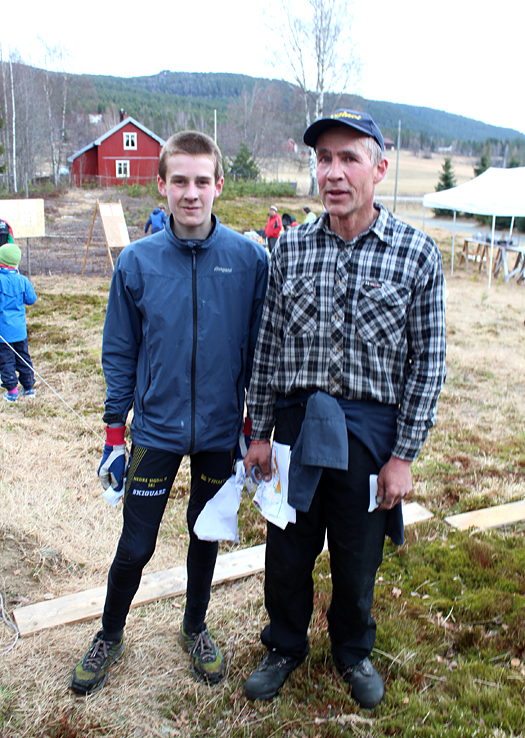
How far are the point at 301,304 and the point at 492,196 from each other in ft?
44.1

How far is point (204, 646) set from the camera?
2.35m

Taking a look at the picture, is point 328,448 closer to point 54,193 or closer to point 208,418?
point 208,418

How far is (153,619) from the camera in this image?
2.64 meters

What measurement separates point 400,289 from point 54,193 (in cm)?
2999

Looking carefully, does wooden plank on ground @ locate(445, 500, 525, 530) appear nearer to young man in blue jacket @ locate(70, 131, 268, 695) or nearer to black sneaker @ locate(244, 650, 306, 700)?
black sneaker @ locate(244, 650, 306, 700)

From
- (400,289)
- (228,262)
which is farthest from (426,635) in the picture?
(228,262)

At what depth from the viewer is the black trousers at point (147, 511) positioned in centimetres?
210

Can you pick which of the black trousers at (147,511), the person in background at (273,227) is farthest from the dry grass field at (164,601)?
the person in background at (273,227)

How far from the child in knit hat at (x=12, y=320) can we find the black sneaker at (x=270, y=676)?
4.34 metres

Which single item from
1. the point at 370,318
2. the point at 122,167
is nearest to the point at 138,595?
the point at 370,318

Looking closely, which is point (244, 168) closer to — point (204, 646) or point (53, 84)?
point (53, 84)

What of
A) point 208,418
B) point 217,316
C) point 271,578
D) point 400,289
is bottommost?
point 271,578

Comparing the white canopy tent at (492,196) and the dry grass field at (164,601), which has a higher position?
the white canopy tent at (492,196)

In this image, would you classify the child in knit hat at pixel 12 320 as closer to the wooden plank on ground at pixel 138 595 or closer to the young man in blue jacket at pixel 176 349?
the wooden plank on ground at pixel 138 595
